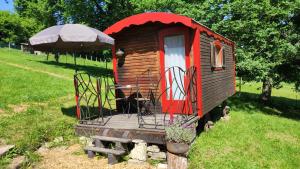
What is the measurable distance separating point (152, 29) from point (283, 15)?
496 inches

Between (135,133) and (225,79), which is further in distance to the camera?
(225,79)

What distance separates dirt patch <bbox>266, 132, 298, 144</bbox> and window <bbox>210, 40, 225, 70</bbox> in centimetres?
304

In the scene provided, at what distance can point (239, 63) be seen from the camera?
16141mm

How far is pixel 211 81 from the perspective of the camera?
963 centimetres

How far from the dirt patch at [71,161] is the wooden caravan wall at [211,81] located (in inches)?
136

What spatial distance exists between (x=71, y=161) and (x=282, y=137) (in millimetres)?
7400

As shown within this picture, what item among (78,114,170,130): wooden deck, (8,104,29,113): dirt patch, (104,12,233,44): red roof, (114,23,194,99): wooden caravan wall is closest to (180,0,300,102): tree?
(104,12,233,44): red roof

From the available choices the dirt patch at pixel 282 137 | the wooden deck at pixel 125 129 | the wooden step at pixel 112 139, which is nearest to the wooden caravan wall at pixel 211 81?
the wooden deck at pixel 125 129

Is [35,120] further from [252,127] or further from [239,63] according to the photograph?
[239,63]

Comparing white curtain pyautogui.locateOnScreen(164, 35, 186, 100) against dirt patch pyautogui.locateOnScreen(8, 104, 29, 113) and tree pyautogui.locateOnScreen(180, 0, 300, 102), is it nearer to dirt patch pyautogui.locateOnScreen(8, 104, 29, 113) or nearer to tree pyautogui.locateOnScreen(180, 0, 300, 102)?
dirt patch pyautogui.locateOnScreen(8, 104, 29, 113)

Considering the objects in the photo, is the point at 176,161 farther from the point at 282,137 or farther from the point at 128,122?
the point at 282,137

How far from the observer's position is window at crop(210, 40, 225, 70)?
382 inches

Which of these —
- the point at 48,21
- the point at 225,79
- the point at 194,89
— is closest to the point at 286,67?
the point at 225,79

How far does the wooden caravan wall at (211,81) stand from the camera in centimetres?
876
